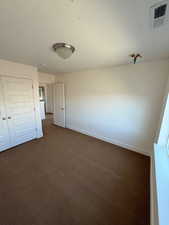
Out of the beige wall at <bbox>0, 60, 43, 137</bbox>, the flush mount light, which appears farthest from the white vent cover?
the beige wall at <bbox>0, 60, 43, 137</bbox>

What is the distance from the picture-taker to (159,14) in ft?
3.39

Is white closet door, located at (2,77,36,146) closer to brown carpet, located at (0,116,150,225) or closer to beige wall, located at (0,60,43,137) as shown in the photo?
beige wall, located at (0,60,43,137)

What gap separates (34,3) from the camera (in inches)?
37.1

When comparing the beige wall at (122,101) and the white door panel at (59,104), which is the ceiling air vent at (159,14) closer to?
the beige wall at (122,101)

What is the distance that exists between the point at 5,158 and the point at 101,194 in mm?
2400

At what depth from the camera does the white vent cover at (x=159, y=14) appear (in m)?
0.92

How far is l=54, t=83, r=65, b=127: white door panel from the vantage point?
15.2 ft

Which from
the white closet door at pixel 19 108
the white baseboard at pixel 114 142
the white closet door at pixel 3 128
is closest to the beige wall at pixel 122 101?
the white baseboard at pixel 114 142

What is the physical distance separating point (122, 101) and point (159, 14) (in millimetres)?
2116

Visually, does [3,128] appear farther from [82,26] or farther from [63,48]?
[82,26]

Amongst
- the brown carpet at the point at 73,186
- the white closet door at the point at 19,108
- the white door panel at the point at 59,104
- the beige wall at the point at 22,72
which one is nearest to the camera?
the brown carpet at the point at 73,186

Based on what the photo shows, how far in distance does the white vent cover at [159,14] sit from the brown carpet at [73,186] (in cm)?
243

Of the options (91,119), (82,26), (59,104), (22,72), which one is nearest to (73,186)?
(91,119)

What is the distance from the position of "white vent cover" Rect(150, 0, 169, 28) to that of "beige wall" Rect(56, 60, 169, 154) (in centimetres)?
151
